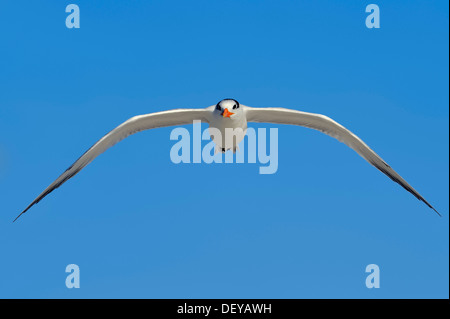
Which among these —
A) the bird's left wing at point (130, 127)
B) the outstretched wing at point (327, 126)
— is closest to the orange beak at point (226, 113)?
the bird's left wing at point (130, 127)

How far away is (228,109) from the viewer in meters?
11.9

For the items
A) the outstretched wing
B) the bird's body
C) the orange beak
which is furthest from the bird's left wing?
the outstretched wing

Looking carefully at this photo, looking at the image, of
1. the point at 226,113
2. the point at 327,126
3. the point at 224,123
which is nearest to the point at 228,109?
the point at 226,113

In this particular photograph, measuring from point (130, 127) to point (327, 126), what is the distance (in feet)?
14.7

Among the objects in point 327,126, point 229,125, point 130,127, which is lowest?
point 229,125

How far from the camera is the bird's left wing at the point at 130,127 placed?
488 inches

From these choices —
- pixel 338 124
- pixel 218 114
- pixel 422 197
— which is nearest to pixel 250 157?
pixel 218 114

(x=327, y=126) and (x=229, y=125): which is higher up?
(x=327, y=126)

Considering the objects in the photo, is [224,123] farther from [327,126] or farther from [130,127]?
[327,126]

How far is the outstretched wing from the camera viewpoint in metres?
12.6

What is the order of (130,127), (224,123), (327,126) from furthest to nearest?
(327,126)
(130,127)
(224,123)

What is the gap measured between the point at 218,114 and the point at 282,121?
5.86 feet

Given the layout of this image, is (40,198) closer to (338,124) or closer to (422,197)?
(338,124)

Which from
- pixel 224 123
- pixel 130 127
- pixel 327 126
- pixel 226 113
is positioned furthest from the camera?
pixel 327 126
